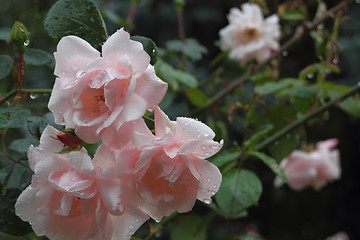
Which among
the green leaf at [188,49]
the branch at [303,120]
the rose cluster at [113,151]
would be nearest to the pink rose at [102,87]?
the rose cluster at [113,151]

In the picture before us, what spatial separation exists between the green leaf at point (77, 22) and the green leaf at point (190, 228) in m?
0.52

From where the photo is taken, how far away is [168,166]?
1.40 ft

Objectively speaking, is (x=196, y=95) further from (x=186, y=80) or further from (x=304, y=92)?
(x=304, y=92)

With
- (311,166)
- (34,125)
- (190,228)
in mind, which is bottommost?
(311,166)

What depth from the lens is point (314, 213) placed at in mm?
2086

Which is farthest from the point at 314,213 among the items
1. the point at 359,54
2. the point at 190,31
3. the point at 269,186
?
the point at 190,31

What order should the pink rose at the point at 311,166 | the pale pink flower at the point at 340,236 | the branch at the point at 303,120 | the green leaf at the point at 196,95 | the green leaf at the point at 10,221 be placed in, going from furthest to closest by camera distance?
the pale pink flower at the point at 340,236 < the pink rose at the point at 311,166 < the green leaf at the point at 196,95 < the branch at the point at 303,120 < the green leaf at the point at 10,221

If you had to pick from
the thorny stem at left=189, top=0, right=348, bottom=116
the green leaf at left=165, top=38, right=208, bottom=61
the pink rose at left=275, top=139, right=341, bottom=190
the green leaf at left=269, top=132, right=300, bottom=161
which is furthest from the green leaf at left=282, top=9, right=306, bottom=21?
the pink rose at left=275, top=139, right=341, bottom=190

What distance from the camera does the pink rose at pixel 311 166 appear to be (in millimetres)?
1395

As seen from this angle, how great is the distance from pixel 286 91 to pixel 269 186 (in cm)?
107

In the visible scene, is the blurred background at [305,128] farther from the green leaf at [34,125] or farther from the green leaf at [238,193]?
the green leaf at [34,125]

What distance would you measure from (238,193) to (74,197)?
334 mm

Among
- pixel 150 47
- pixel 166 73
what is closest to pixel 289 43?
pixel 166 73

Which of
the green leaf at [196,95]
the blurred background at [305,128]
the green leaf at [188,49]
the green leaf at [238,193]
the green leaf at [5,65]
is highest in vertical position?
the green leaf at [5,65]
